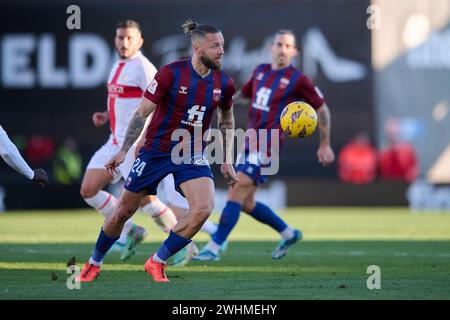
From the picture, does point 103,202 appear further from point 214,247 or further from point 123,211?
point 123,211

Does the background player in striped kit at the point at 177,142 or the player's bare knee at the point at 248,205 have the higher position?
the background player in striped kit at the point at 177,142

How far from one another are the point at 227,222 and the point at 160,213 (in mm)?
953

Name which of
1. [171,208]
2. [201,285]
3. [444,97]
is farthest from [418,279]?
[444,97]

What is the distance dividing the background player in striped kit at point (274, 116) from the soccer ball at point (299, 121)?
1031mm

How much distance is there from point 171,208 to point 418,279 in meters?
3.09

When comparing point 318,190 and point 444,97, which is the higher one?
point 444,97

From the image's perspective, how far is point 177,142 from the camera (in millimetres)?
8844

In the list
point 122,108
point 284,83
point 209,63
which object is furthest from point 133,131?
point 284,83

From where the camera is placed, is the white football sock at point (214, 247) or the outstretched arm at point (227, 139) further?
the white football sock at point (214, 247)

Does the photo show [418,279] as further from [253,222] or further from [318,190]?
[318,190]

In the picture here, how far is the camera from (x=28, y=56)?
71.7ft

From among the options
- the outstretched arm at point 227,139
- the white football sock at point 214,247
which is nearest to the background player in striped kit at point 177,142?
the outstretched arm at point 227,139

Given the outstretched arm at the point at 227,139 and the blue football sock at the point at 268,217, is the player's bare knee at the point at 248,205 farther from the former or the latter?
the outstretched arm at the point at 227,139

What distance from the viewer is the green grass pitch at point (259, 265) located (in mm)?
8047
